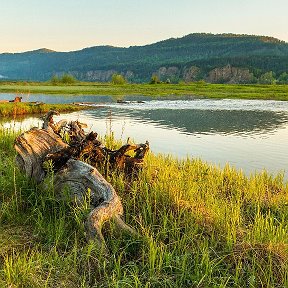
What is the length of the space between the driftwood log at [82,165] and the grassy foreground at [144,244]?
0.83 feet

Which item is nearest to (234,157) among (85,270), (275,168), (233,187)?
(275,168)

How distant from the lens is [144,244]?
21.0 ft

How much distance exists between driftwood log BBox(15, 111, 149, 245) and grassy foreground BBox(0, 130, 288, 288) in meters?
0.25

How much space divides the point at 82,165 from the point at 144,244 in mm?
2394

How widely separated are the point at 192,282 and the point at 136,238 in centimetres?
119

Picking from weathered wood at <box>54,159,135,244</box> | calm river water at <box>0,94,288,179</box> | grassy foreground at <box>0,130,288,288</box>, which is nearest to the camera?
grassy foreground at <box>0,130,288,288</box>

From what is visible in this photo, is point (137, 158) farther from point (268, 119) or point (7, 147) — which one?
point (268, 119)

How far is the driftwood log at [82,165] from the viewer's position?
6781 millimetres

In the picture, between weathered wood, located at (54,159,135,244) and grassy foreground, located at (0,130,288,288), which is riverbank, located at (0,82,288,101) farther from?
grassy foreground, located at (0,130,288,288)

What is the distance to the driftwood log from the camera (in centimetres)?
678

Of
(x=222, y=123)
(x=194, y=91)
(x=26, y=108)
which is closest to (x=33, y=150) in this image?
(x=222, y=123)

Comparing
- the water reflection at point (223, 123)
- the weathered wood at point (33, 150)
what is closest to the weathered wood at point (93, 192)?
the weathered wood at point (33, 150)

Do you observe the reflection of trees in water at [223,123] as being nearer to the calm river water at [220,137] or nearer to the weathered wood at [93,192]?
the calm river water at [220,137]

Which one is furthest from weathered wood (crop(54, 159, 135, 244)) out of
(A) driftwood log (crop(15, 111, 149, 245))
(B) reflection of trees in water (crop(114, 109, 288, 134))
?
(B) reflection of trees in water (crop(114, 109, 288, 134))
